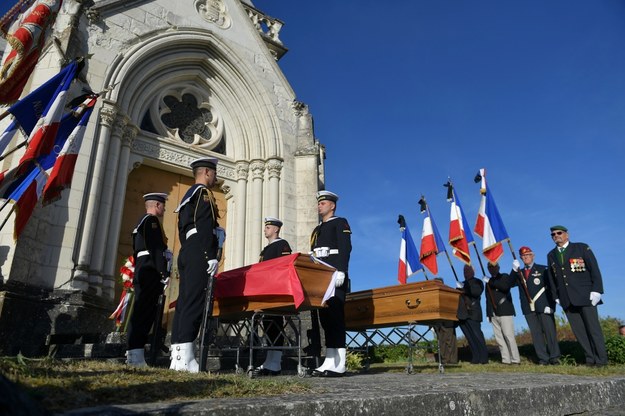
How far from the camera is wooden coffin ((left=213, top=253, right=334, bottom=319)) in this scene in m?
4.91

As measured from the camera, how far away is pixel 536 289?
9.20 m

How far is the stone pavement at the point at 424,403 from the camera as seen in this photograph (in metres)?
1.83

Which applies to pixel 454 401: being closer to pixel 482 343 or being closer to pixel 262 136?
pixel 482 343

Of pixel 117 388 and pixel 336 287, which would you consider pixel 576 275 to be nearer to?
pixel 336 287

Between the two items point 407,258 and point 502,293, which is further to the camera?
point 407,258

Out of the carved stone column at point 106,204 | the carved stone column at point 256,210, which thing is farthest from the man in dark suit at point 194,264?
the carved stone column at point 256,210

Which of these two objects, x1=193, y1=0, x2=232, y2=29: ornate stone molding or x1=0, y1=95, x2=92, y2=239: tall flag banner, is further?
x1=193, y1=0, x2=232, y2=29: ornate stone molding

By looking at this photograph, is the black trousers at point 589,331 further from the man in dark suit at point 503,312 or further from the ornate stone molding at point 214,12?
the ornate stone molding at point 214,12

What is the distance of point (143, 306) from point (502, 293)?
777 cm

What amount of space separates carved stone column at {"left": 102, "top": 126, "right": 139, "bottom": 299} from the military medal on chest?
28.6 feet

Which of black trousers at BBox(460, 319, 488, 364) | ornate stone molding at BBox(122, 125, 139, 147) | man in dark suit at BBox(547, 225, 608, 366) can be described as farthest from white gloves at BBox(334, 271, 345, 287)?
ornate stone molding at BBox(122, 125, 139, 147)

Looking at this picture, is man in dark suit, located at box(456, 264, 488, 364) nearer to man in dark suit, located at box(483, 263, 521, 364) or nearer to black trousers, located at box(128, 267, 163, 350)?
man in dark suit, located at box(483, 263, 521, 364)

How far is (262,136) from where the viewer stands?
12.2 metres

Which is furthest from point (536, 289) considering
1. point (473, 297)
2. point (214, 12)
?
→ point (214, 12)
